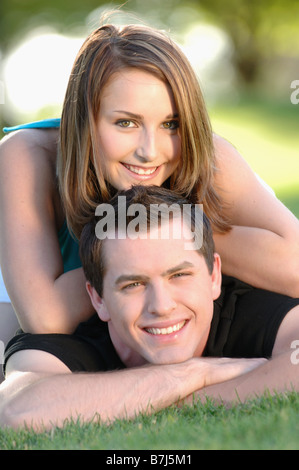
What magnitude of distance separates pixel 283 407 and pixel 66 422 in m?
0.72

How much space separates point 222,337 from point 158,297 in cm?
45

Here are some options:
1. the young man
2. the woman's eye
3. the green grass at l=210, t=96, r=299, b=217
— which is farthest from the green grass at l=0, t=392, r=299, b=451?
the green grass at l=210, t=96, r=299, b=217

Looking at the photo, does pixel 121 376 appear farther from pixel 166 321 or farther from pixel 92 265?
pixel 92 265

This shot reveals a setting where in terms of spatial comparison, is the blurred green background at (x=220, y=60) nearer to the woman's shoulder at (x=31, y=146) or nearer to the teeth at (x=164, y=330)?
the woman's shoulder at (x=31, y=146)

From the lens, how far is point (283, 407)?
2344 millimetres

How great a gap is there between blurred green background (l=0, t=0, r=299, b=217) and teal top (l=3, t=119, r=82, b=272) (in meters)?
10.8

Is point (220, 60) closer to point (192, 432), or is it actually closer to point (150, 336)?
point (150, 336)

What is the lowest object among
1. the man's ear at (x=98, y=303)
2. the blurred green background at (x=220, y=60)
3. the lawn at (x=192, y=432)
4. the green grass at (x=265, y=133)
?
the lawn at (x=192, y=432)

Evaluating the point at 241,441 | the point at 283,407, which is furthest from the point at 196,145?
the point at 241,441

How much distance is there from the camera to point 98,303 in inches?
120

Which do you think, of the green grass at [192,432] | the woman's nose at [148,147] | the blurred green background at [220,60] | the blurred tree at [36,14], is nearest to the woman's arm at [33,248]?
the woman's nose at [148,147]

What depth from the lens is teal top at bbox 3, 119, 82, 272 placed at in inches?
144

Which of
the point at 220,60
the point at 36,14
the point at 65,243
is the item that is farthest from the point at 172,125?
the point at 36,14

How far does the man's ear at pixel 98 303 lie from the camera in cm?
300
